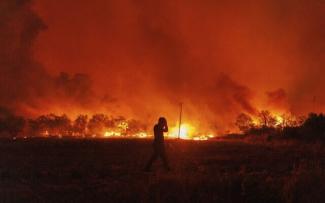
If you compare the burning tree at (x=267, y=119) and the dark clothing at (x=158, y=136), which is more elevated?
the burning tree at (x=267, y=119)

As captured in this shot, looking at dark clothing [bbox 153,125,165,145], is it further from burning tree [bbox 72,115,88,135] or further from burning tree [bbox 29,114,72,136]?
burning tree [bbox 29,114,72,136]

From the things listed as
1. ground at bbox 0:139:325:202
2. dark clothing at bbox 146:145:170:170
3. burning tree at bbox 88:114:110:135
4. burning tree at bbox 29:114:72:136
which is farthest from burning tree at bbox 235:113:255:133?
dark clothing at bbox 146:145:170:170

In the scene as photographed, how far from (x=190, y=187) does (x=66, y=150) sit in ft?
45.2

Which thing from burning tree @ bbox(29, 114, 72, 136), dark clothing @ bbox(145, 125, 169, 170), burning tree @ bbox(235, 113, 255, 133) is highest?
burning tree @ bbox(235, 113, 255, 133)

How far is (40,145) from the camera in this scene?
27.0 metres

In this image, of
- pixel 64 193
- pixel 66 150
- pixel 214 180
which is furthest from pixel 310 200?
pixel 66 150

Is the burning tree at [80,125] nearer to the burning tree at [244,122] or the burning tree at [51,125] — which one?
the burning tree at [51,125]

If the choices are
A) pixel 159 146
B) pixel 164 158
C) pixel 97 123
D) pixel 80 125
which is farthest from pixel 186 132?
pixel 164 158

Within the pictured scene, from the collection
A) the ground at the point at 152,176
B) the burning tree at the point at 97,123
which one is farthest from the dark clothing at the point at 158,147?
the burning tree at the point at 97,123

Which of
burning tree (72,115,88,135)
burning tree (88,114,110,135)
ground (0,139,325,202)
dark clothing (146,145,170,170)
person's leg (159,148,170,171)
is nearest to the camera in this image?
ground (0,139,325,202)

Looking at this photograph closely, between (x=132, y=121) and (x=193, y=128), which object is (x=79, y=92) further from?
(x=193, y=128)

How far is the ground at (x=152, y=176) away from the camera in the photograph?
11.5 meters

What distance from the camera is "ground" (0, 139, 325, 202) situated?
451 inches

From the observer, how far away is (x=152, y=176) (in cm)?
1520
